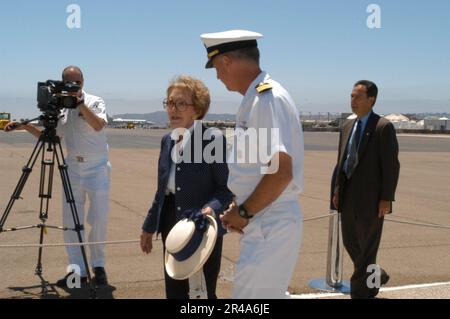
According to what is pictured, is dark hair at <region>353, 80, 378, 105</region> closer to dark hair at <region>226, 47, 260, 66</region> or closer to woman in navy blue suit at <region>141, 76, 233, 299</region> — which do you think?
woman in navy blue suit at <region>141, 76, 233, 299</region>

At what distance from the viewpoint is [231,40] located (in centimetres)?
279

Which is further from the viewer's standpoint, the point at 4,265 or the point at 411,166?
the point at 411,166

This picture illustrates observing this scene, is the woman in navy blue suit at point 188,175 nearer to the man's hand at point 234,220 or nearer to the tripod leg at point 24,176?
the man's hand at point 234,220

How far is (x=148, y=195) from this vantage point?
11.5 m

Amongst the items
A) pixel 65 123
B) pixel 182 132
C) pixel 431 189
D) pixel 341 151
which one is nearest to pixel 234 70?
pixel 182 132

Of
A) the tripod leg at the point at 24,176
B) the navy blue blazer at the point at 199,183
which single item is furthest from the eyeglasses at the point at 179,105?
the tripod leg at the point at 24,176

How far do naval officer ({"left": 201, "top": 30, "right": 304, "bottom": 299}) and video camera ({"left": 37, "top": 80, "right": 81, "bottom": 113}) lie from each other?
8.13ft

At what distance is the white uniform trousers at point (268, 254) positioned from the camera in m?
2.66

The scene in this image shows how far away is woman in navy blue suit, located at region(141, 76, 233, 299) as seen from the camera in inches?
140

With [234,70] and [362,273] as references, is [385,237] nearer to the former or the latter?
[362,273]

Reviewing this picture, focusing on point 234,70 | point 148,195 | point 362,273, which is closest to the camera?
point 234,70

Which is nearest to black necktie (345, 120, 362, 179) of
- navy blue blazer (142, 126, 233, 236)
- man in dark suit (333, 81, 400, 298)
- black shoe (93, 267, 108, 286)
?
man in dark suit (333, 81, 400, 298)

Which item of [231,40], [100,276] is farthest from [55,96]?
[231,40]

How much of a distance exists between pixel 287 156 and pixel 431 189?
12.3m
